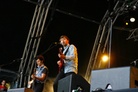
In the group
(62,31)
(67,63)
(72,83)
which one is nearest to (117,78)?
(72,83)

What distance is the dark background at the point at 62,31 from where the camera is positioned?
25.8ft

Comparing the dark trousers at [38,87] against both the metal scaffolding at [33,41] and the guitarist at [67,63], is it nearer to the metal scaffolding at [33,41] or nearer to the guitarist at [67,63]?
the guitarist at [67,63]

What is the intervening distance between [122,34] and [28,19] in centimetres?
255

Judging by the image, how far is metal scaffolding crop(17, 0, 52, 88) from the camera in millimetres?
7898

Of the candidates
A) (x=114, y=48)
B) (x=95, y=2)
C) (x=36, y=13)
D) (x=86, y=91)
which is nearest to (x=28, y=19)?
(x=36, y=13)

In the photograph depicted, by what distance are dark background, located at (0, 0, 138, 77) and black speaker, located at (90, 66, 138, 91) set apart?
5186 millimetres

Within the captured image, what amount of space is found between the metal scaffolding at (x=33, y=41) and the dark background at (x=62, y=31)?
114 millimetres

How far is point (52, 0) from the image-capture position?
7.85 metres

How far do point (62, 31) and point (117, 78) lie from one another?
5620 mm

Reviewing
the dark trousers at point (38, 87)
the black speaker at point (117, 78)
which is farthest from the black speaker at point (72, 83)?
the dark trousers at point (38, 87)

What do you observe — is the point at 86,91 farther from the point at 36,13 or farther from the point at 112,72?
the point at 36,13

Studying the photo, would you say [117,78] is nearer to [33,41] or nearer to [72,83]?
[72,83]

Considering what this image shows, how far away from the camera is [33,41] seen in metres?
8.05

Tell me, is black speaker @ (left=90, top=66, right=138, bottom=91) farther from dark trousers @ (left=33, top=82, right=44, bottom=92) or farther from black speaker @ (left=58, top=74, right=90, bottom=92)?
dark trousers @ (left=33, top=82, right=44, bottom=92)
